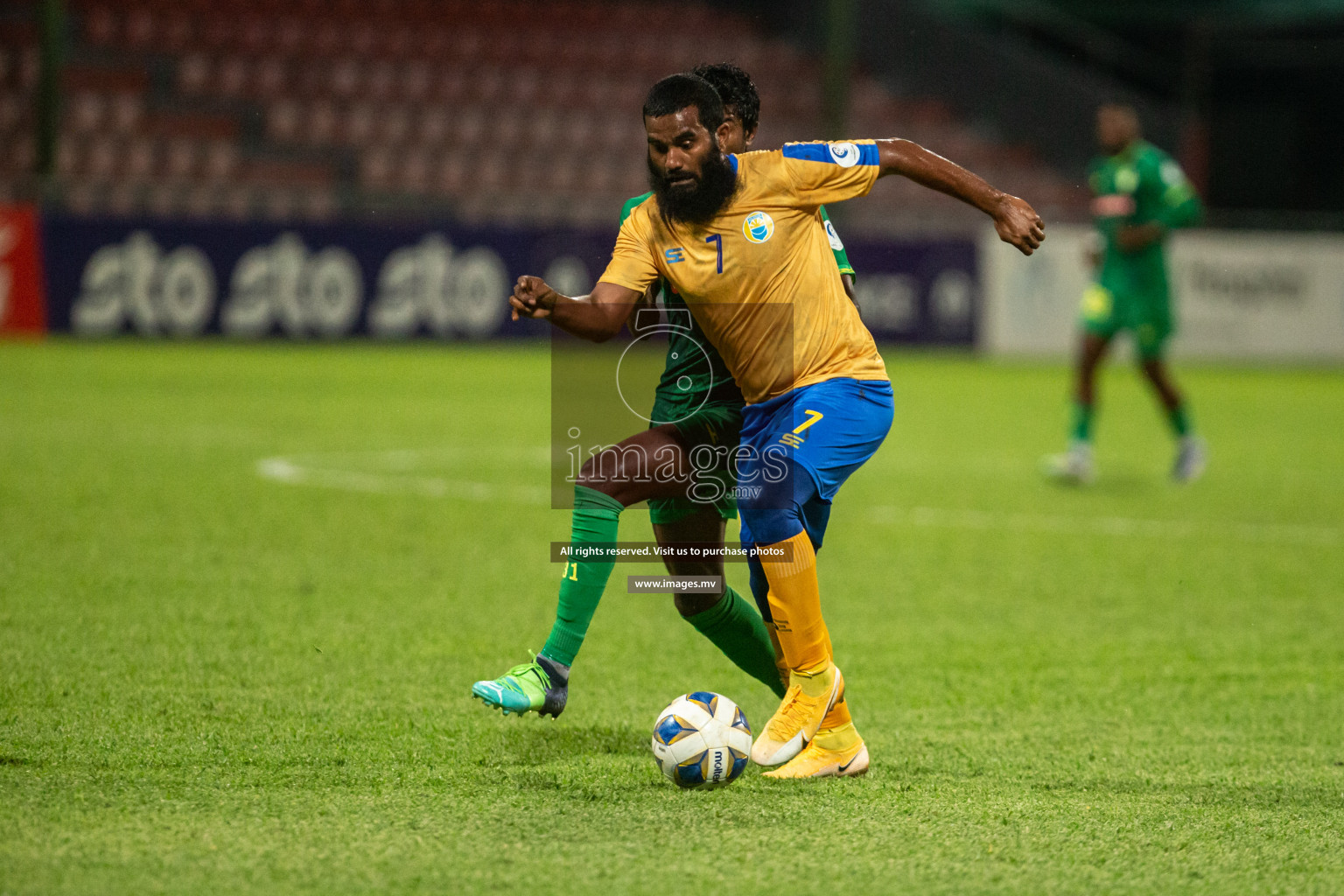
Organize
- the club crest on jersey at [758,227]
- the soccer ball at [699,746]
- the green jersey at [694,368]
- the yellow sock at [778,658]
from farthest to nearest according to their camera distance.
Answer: the green jersey at [694,368], the yellow sock at [778,658], the club crest on jersey at [758,227], the soccer ball at [699,746]

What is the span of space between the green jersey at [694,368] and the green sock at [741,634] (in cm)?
57

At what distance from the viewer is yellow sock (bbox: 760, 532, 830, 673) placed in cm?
400

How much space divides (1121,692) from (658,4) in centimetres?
2299

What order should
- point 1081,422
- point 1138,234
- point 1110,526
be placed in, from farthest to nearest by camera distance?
point 1138,234 < point 1081,422 < point 1110,526

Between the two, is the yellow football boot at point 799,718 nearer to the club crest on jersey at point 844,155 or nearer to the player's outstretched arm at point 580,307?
the player's outstretched arm at point 580,307

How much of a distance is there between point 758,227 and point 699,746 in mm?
1363

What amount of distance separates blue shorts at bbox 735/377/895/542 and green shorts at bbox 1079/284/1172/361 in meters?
6.73

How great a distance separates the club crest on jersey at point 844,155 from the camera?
415 centimetres

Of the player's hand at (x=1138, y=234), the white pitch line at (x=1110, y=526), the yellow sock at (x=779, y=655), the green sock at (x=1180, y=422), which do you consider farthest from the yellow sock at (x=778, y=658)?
the player's hand at (x=1138, y=234)

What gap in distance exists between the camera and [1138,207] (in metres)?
10.7

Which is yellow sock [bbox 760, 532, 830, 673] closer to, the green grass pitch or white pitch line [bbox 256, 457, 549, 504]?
the green grass pitch

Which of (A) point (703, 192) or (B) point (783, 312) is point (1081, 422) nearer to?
(B) point (783, 312)

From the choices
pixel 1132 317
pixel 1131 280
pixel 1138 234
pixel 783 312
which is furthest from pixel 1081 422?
pixel 783 312

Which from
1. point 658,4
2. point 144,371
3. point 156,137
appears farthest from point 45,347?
point 658,4
